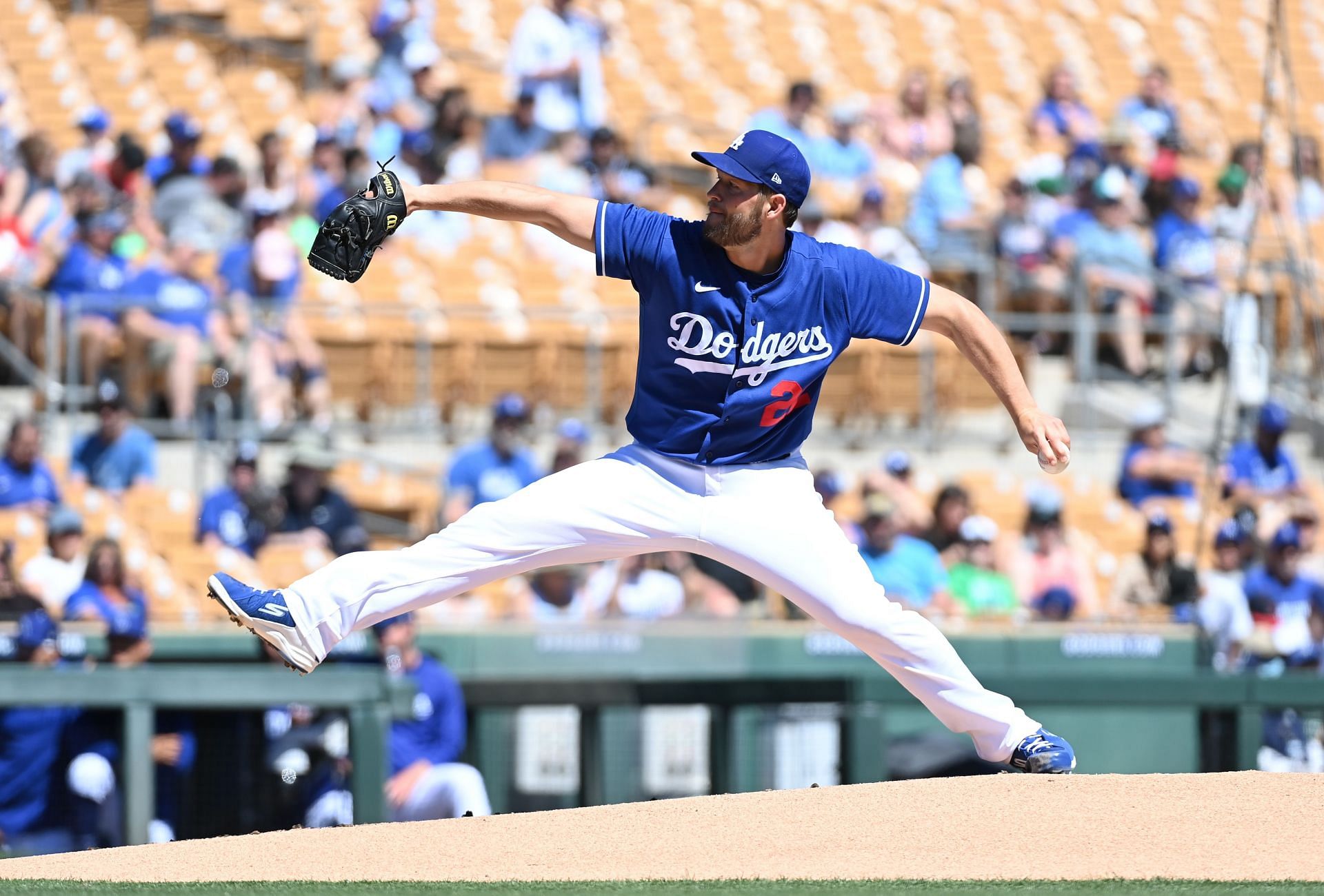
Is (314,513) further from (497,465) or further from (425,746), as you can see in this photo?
(425,746)

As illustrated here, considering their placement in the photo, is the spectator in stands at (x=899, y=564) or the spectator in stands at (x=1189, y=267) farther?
the spectator in stands at (x=1189, y=267)

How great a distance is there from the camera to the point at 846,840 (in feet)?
16.8

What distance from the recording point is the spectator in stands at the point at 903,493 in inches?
403

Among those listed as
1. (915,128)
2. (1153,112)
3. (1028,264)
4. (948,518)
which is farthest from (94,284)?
(1153,112)

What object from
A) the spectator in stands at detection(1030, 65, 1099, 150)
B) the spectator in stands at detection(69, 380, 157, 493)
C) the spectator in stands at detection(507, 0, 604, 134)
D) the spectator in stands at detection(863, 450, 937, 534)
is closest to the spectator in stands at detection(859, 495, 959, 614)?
the spectator in stands at detection(863, 450, 937, 534)

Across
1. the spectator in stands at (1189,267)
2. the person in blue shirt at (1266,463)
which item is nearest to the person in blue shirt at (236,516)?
the person in blue shirt at (1266,463)

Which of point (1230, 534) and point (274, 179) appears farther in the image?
point (274, 179)

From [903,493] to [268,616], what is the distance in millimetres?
5825

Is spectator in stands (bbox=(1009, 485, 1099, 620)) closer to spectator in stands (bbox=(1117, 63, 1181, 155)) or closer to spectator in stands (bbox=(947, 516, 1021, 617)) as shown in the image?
spectator in stands (bbox=(947, 516, 1021, 617))

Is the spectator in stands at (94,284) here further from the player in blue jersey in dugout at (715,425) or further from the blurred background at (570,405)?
the player in blue jersey in dugout at (715,425)

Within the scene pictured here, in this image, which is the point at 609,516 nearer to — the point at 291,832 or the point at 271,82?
the point at 291,832

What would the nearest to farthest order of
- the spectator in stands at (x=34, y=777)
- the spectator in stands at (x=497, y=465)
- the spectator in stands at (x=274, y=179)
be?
the spectator in stands at (x=34, y=777) < the spectator in stands at (x=497, y=465) < the spectator in stands at (x=274, y=179)

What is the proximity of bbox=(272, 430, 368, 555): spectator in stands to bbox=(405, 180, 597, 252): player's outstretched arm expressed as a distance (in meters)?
4.56

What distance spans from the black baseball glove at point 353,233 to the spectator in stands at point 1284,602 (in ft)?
19.6
